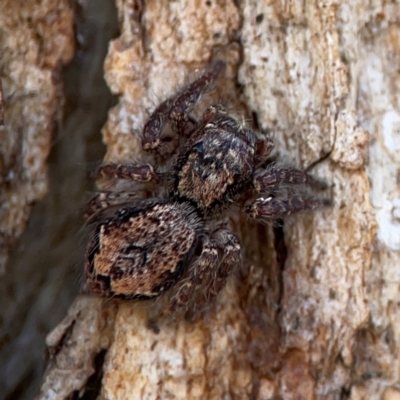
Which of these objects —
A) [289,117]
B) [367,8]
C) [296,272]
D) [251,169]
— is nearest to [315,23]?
[367,8]

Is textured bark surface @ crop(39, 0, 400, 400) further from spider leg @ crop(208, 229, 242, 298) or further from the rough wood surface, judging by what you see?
the rough wood surface

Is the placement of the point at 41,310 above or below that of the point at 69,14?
below

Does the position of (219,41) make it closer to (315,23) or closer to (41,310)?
(315,23)

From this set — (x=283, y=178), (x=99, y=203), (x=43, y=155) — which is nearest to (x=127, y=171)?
(x=99, y=203)

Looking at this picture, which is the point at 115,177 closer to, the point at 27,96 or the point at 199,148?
the point at 199,148

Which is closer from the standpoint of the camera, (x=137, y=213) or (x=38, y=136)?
(x=137, y=213)

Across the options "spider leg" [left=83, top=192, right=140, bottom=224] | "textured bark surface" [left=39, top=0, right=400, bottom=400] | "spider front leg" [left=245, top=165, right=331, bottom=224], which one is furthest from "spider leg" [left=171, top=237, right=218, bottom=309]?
"spider leg" [left=83, top=192, right=140, bottom=224]

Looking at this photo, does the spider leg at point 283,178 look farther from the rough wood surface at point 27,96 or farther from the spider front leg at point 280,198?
the rough wood surface at point 27,96

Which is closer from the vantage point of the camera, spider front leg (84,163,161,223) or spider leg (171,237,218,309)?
spider leg (171,237,218,309)
